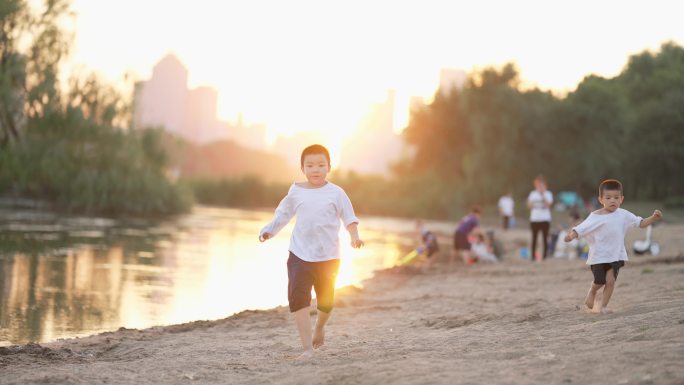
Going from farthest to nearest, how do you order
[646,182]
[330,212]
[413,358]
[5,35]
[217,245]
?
[646,182]
[5,35]
[217,245]
[330,212]
[413,358]

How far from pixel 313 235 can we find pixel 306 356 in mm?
988

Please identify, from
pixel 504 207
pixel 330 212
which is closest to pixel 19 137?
pixel 504 207

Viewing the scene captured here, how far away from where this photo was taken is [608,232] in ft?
26.6

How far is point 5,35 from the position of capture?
101ft

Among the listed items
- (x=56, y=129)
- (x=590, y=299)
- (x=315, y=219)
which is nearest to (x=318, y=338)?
(x=315, y=219)

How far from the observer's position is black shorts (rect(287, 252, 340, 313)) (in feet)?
21.9

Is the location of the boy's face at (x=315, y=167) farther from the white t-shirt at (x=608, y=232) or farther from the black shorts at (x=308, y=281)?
the white t-shirt at (x=608, y=232)

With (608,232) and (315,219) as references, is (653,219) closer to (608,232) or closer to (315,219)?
(608,232)

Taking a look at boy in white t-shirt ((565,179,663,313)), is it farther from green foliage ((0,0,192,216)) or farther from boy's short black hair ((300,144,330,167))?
green foliage ((0,0,192,216))

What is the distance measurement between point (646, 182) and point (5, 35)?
124 ft

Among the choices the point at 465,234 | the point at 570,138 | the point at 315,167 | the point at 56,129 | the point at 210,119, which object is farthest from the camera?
the point at 210,119

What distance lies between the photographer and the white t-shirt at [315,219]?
6773mm

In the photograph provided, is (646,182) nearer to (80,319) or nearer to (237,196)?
(237,196)

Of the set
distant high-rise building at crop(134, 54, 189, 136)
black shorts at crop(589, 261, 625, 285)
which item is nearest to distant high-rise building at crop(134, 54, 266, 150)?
distant high-rise building at crop(134, 54, 189, 136)
